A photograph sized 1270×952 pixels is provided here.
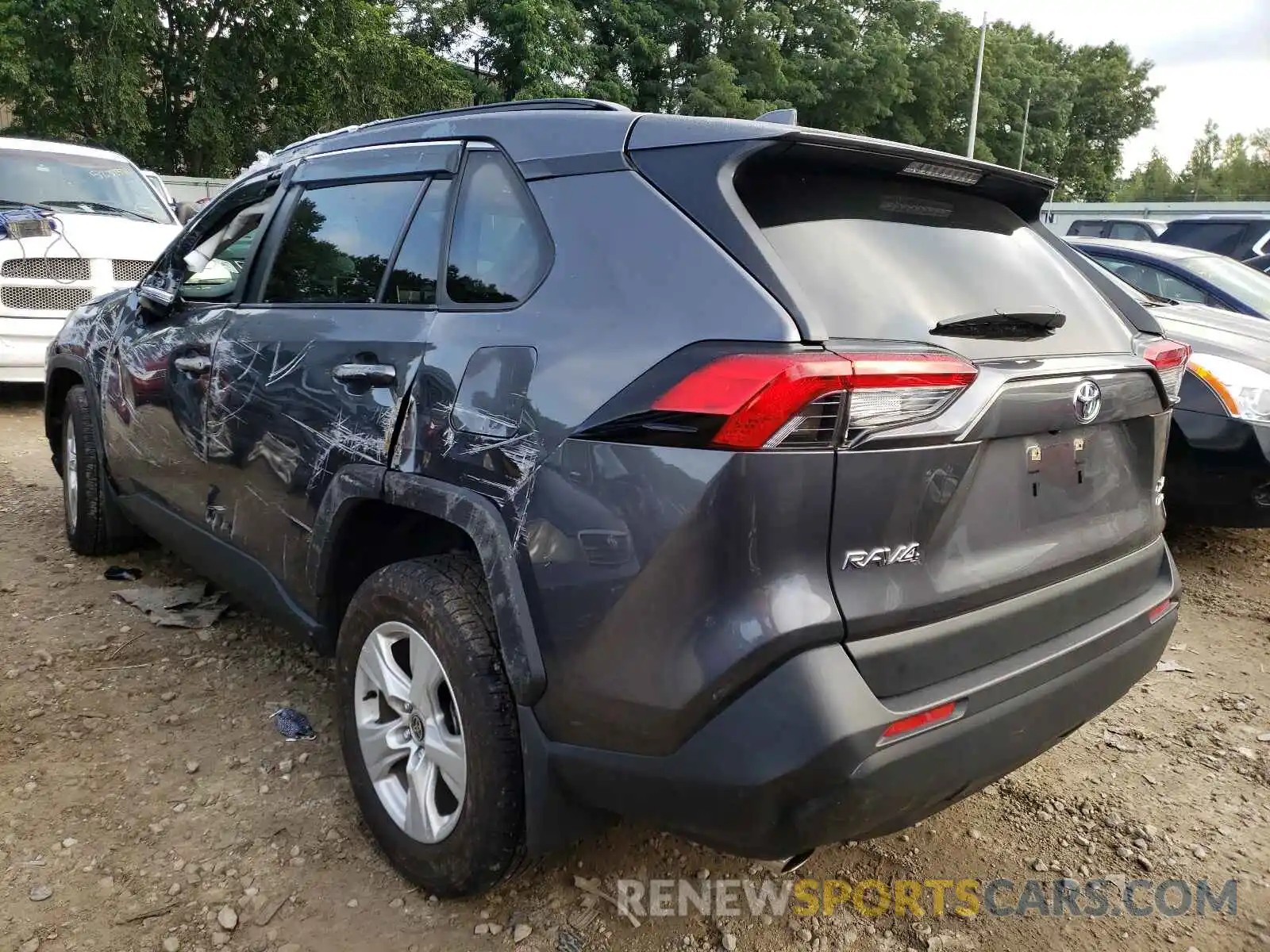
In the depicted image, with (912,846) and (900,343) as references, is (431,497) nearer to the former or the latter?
(900,343)

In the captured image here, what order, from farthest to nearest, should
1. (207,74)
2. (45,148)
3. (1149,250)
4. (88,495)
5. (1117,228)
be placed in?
1. (207,74)
2. (1117,228)
3. (45,148)
4. (1149,250)
5. (88,495)

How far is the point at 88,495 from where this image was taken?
434cm

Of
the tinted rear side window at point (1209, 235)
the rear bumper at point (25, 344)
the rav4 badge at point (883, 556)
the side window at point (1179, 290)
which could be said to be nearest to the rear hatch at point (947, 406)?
the rav4 badge at point (883, 556)

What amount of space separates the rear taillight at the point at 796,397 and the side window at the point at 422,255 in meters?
0.96

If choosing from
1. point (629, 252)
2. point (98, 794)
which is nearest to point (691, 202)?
point (629, 252)

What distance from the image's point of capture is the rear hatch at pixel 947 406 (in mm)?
1748

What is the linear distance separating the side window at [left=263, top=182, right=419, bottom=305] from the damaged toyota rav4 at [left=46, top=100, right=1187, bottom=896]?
0.06 ft

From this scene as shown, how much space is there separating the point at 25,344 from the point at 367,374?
6.40 metres

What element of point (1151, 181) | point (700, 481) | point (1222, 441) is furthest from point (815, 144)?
point (1151, 181)

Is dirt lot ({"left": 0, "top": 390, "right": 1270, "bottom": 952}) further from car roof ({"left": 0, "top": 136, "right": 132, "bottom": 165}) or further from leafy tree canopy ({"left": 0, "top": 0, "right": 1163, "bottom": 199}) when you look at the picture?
leafy tree canopy ({"left": 0, "top": 0, "right": 1163, "bottom": 199})

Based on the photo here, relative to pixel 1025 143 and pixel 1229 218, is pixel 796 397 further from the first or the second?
pixel 1025 143

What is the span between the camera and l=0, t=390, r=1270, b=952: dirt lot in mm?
2285

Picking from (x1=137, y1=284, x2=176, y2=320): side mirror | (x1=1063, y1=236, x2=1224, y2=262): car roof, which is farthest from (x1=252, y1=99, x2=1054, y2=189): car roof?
(x1=1063, y1=236, x2=1224, y2=262): car roof

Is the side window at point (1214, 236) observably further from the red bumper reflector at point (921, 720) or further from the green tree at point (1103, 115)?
the green tree at point (1103, 115)
